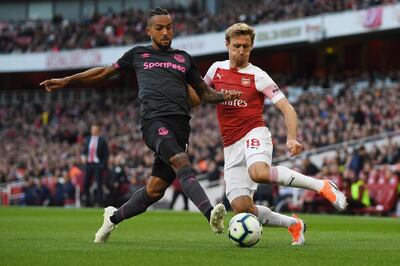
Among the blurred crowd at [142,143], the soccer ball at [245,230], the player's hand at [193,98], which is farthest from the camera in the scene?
the blurred crowd at [142,143]

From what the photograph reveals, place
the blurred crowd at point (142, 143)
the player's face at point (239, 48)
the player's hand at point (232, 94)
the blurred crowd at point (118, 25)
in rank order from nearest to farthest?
the player's hand at point (232, 94)
the player's face at point (239, 48)
the blurred crowd at point (142, 143)
the blurred crowd at point (118, 25)

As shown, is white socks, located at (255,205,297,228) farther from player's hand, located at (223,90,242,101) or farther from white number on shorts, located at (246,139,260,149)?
player's hand, located at (223,90,242,101)

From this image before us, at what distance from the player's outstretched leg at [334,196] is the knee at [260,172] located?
527 millimetres

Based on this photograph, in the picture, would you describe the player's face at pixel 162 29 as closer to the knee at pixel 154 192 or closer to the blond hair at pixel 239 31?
the blond hair at pixel 239 31

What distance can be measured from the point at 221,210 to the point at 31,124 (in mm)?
39378

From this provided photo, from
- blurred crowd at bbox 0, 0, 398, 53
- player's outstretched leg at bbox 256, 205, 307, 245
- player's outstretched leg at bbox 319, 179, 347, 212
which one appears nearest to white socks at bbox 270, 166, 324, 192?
player's outstretched leg at bbox 319, 179, 347, 212

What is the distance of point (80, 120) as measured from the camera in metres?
45.1

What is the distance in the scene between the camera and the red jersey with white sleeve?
9.33 metres

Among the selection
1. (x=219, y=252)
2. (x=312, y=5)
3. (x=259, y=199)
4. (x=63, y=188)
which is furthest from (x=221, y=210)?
(x=312, y=5)

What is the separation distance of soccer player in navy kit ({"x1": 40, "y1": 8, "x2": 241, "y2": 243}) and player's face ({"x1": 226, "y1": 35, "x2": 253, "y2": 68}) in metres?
0.45

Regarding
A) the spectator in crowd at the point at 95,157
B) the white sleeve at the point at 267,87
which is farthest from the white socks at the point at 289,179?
the spectator in crowd at the point at 95,157

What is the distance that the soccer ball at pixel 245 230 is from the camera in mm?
8484

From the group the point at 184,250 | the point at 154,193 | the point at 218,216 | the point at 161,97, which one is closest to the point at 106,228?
the point at 154,193

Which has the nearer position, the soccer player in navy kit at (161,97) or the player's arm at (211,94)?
the soccer player in navy kit at (161,97)
